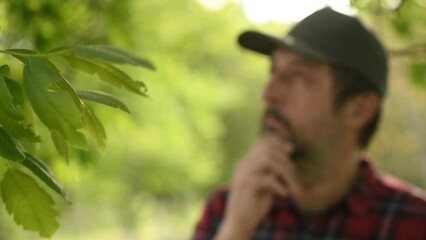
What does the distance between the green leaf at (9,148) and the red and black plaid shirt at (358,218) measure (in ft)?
7.98

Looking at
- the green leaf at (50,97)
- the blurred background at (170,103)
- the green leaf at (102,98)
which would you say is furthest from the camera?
the blurred background at (170,103)

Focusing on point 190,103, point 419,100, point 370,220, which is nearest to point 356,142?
point 370,220

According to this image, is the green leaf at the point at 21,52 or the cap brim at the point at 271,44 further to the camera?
the cap brim at the point at 271,44

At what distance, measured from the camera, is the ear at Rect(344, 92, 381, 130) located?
3949 mm

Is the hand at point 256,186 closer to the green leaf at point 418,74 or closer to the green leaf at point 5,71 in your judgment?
the green leaf at point 418,74

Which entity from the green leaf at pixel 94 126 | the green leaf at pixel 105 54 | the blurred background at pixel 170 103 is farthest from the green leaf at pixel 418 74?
the green leaf at pixel 94 126

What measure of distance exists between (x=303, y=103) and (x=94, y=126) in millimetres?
2594

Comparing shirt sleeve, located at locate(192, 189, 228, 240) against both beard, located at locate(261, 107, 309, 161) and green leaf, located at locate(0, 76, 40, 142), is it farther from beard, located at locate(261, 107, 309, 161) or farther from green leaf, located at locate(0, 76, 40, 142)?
green leaf, located at locate(0, 76, 40, 142)

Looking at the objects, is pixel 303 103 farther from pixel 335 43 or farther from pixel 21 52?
pixel 21 52

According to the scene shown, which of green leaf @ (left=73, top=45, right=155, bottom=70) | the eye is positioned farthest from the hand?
green leaf @ (left=73, top=45, right=155, bottom=70)

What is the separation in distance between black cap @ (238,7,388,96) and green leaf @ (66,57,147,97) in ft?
8.14

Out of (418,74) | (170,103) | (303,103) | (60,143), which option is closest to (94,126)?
(60,143)

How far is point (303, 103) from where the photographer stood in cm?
386

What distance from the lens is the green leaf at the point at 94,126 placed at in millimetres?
1285
